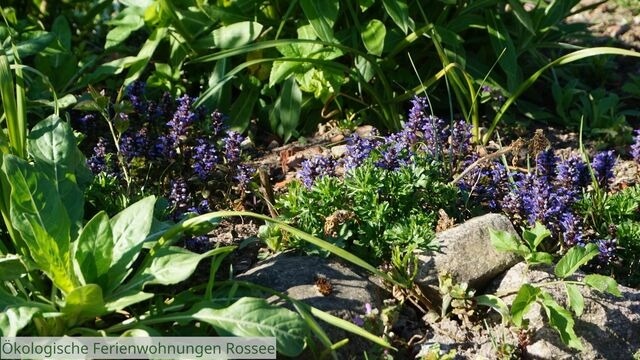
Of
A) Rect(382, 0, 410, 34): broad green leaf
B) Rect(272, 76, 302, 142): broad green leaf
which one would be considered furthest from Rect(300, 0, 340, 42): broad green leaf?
Rect(272, 76, 302, 142): broad green leaf

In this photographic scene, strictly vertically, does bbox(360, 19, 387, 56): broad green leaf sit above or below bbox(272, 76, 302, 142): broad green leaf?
above

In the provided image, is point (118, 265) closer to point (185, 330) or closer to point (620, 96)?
point (185, 330)

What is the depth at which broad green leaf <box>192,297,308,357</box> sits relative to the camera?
9.44 ft

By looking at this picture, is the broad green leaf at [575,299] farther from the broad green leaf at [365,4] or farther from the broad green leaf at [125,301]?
the broad green leaf at [365,4]

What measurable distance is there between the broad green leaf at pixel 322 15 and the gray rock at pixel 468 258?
1139 mm

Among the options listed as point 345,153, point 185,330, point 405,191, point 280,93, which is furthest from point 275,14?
point 185,330

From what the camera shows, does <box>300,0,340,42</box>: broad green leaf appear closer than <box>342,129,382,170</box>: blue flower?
No

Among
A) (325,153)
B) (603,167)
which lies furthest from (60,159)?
(603,167)

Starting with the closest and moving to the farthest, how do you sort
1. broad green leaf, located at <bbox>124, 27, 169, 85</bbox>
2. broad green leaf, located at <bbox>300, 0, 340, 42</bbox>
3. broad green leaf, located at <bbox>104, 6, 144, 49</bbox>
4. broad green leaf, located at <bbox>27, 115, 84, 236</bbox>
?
broad green leaf, located at <bbox>27, 115, 84, 236</bbox>, broad green leaf, located at <bbox>300, 0, 340, 42</bbox>, broad green leaf, located at <bbox>124, 27, 169, 85</bbox>, broad green leaf, located at <bbox>104, 6, 144, 49</bbox>

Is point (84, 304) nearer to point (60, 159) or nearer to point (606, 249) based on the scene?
A: point (60, 159)

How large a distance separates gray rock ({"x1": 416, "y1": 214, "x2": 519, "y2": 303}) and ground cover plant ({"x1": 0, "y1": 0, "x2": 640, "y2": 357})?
0.06m

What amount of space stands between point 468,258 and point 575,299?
0.42 metres

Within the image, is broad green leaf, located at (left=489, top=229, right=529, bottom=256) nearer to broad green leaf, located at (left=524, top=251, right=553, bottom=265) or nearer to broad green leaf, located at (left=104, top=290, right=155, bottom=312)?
broad green leaf, located at (left=524, top=251, right=553, bottom=265)

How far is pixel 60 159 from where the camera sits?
136 inches
